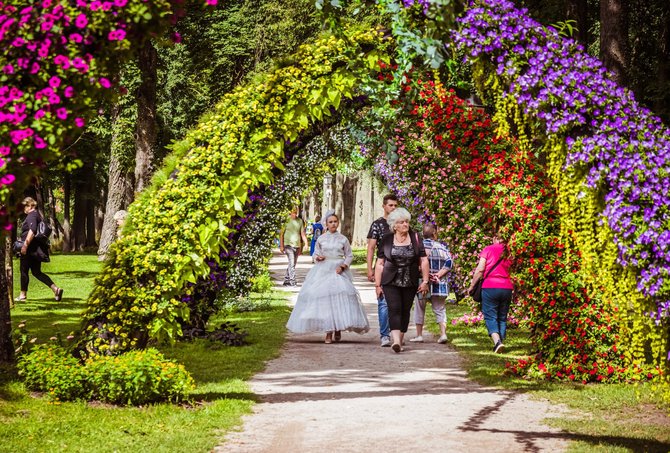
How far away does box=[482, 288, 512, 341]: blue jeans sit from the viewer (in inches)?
498

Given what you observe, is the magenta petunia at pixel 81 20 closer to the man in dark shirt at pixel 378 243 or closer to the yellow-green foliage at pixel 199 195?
the yellow-green foliage at pixel 199 195

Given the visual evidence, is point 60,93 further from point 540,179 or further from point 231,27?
point 231,27

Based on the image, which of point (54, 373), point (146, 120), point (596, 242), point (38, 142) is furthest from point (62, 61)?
point (146, 120)

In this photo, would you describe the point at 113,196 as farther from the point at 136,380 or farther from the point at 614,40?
the point at 136,380

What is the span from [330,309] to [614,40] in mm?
6187

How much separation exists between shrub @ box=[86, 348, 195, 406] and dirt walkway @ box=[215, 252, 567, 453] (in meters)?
0.88

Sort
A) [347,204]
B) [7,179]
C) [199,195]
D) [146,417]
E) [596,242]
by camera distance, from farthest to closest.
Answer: [347,204] → [199,195] → [146,417] → [596,242] → [7,179]

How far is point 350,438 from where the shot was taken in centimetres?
767

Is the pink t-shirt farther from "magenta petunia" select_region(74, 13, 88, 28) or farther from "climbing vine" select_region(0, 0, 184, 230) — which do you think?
"magenta petunia" select_region(74, 13, 88, 28)

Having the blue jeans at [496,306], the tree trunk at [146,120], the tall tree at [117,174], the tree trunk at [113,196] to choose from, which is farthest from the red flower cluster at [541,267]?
the tree trunk at [113,196]

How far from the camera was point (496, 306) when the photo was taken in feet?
42.0

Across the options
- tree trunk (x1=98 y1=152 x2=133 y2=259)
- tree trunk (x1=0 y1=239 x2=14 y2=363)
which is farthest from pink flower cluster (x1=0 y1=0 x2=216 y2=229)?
tree trunk (x1=98 y1=152 x2=133 y2=259)

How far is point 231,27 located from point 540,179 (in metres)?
21.7

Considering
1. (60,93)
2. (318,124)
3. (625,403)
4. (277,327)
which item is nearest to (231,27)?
(277,327)
